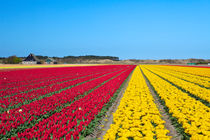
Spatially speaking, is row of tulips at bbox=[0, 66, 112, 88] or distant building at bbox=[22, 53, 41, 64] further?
distant building at bbox=[22, 53, 41, 64]

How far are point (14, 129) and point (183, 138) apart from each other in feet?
19.9

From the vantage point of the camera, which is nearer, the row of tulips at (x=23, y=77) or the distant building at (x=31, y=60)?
the row of tulips at (x=23, y=77)

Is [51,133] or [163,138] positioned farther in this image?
Answer: [51,133]

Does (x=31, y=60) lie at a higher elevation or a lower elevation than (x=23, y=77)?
higher

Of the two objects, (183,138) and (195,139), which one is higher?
(195,139)

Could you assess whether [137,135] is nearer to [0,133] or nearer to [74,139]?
[74,139]

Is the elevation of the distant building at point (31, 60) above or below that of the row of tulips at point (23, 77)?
above

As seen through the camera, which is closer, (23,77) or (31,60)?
(23,77)

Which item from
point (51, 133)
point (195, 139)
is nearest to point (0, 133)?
point (51, 133)

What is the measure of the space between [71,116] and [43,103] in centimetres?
305

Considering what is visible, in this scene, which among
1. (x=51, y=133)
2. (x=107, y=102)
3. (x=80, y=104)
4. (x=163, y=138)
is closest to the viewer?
(x=163, y=138)

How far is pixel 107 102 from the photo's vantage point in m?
9.59

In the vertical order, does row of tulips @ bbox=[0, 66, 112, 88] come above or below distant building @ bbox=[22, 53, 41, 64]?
below

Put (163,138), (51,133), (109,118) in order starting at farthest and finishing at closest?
1. (109,118)
2. (51,133)
3. (163,138)
